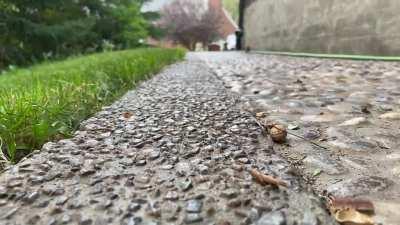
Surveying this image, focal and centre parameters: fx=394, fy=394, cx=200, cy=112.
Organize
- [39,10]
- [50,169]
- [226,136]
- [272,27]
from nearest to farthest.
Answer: [50,169] < [226,136] < [39,10] < [272,27]

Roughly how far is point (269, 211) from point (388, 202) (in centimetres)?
26

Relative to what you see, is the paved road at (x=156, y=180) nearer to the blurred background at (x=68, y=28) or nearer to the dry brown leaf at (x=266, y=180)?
the dry brown leaf at (x=266, y=180)

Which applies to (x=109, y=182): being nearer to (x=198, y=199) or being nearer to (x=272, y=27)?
(x=198, y=199)

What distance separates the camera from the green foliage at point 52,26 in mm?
6410

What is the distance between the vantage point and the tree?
21344 millimetres

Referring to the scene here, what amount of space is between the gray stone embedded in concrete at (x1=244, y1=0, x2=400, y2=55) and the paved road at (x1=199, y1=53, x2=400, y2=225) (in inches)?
94.3

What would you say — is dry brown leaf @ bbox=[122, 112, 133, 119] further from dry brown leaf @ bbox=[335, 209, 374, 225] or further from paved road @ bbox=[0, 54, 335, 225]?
dry brown leaf @ bbox=[335, 209, 374, 225]

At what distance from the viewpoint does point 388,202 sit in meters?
0.79

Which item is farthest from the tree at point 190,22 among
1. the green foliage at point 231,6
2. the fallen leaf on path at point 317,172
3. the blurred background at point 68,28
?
the fallen leaf on path at point 317,172

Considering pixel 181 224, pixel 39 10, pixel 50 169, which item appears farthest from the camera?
pixel 39 10

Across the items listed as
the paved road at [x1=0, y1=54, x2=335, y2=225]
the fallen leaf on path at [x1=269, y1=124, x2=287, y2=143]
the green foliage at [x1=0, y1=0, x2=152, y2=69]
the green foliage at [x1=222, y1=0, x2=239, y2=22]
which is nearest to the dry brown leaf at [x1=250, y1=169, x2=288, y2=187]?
the paved road at [x1=0, y1=54, x2=335, y2=225]

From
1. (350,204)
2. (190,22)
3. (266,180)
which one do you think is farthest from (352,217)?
(190,22)

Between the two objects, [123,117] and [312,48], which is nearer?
[123,117]

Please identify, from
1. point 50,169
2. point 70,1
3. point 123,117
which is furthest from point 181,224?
point 70,1
